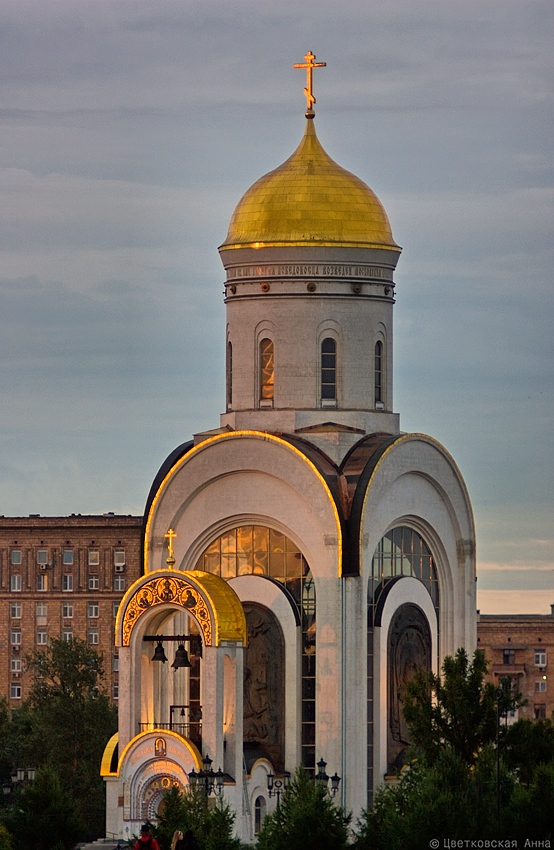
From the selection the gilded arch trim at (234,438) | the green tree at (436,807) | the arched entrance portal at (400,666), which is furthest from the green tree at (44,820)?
the arched entrance portal at (400,666)

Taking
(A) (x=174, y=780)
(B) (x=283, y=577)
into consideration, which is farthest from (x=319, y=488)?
(A) (x=174, y=780)

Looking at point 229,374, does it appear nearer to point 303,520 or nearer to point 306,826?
point 303,520

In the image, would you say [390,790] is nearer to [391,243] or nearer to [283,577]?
[283,577]

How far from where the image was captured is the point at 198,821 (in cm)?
4716

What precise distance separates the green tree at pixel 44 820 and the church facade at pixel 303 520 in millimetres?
1404

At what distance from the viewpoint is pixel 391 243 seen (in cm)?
5597

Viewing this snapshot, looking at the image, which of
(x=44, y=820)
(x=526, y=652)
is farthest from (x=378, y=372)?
(x=526, y=652)

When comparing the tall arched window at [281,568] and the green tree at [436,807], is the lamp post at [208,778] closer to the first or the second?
the green tree at [436,807]

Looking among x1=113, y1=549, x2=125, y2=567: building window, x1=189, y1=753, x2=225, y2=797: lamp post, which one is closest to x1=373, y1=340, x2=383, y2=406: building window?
x1=189, y1=753, x2=225, y2=797: lamp post

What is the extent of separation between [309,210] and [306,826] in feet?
43.7

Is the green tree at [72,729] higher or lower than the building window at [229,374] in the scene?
lower

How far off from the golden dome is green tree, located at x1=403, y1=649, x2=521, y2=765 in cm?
853

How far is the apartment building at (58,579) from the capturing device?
105m

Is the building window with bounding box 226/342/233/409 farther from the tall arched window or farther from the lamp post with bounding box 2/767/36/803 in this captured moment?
the lamp post with bounding box 2/767/36/803
